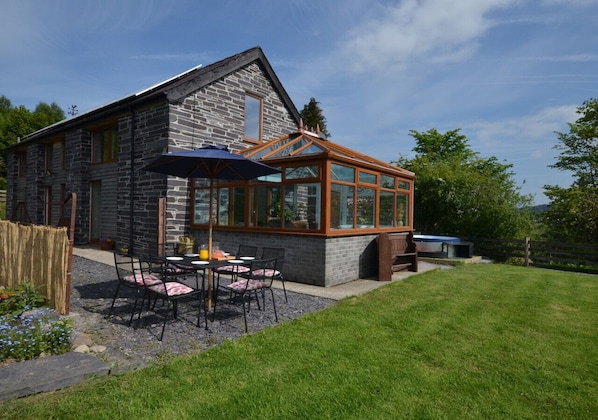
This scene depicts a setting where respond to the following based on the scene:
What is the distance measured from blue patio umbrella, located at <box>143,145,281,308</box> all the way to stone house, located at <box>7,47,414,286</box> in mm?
1351

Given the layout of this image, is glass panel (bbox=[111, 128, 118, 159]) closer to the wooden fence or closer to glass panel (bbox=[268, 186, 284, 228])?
glass panel (bbox=[268, 186, 284, 228])

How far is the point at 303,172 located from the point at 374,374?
5.13 meters

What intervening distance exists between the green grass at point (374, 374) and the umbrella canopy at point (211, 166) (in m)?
2.53

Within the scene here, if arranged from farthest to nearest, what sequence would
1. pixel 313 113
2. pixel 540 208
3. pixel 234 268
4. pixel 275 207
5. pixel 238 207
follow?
pixel 313 113 → pixel 540 208 → pixel 238 207 → pixel 275 207 → pixel 234 268

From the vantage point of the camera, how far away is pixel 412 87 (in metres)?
11.3

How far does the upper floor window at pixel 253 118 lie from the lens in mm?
12711

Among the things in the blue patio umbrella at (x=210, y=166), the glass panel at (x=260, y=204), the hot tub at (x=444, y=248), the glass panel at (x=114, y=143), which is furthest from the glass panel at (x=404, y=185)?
the glass panel at (x=114, y=143)

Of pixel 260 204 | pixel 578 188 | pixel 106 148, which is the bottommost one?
pixel 260 204

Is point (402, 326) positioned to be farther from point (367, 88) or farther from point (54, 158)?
point (54, 158)

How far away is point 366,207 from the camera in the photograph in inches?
347

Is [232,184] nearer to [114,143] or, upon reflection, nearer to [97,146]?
[114,143]

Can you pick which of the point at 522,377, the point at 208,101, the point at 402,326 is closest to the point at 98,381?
the point at 402,326

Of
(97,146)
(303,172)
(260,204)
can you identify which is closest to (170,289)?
(303,172)

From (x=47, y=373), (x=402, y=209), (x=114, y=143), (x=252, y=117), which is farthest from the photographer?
(x=114, y=143)
